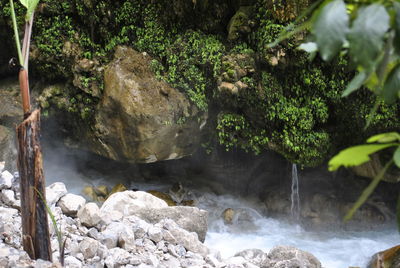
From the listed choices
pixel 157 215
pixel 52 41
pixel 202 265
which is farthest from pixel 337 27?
pixel 52 41

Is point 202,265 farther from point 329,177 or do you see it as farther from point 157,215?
point 329,177

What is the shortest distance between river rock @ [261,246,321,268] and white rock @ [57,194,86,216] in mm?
2126

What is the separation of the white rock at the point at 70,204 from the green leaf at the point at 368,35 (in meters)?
4.26

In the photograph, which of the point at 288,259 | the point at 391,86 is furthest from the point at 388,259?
the point at 391,86

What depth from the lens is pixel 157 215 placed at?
529 centimetres

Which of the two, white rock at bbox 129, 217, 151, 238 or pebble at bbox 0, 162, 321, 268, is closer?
pebble at bbox 0, 162, 321, 268

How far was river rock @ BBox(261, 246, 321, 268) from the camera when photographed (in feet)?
15.5

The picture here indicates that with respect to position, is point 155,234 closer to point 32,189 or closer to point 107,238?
point 107,238

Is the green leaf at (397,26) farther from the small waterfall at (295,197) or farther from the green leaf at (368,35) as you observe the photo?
the small waterfall at (295,197)

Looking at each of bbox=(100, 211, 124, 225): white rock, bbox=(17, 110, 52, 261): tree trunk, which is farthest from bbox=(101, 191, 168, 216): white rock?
bbox=(17, 110, 52, 261): tree trunk

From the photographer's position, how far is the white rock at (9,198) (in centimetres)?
442

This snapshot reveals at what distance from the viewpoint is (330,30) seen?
70cm

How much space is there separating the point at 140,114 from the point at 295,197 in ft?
11.4

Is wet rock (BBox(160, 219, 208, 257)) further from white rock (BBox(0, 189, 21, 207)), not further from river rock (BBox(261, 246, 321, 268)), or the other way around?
white rock (BBox(0, 189, 21, 207))
